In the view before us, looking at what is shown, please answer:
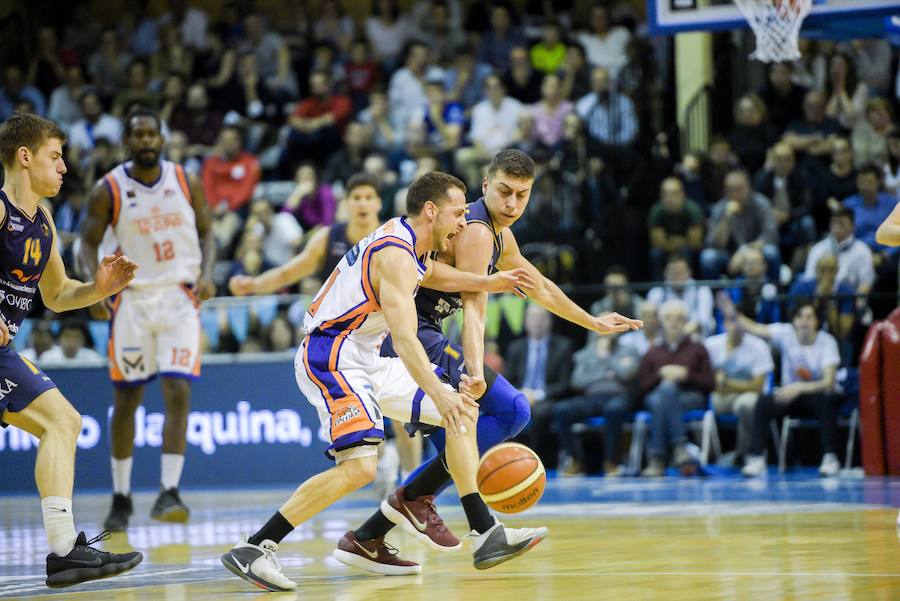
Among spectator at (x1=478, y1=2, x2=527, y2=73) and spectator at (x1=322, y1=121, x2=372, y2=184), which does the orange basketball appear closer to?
spectator at (x1=322, y1=121, x2=372, y2=184)

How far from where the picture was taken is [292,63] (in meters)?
17.8

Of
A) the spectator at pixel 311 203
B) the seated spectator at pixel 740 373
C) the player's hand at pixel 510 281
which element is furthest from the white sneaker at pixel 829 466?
the spectator at pixel 311 203

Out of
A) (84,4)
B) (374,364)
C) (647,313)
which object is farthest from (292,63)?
(374,364)

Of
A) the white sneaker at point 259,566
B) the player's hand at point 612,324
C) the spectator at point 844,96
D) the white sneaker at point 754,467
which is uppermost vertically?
the spectator at point 844,96

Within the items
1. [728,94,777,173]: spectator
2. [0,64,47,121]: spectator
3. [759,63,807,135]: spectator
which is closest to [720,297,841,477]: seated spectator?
[728,94,777,173]: spectator

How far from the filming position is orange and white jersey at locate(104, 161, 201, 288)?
29.1ft

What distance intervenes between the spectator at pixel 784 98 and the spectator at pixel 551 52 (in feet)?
9.18

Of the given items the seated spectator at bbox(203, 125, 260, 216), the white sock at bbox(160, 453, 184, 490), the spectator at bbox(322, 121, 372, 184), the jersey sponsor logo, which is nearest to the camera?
the jersey sponsor logo

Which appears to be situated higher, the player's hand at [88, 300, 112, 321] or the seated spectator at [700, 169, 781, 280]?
the seated spectator at [700, 169, 781, 280]

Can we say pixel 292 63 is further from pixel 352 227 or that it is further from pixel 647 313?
pixel 352 227

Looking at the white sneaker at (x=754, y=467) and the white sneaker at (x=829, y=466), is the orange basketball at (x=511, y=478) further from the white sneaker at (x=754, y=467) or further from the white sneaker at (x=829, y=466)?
the white sneaker at (x=829, y=466)

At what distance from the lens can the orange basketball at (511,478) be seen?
5.82 metres

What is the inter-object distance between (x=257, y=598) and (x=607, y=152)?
1007 centimetres

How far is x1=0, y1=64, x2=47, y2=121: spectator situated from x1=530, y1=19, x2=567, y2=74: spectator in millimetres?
6616
